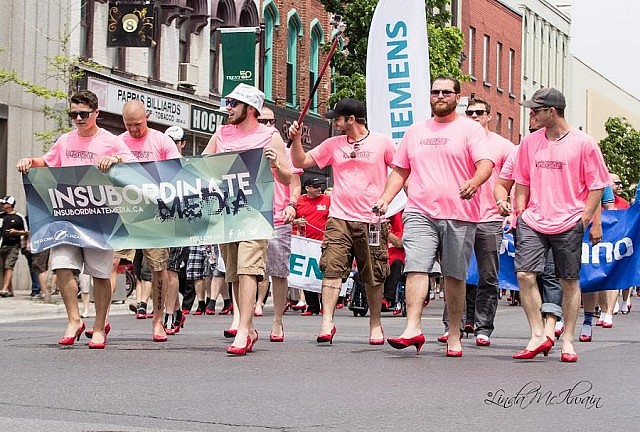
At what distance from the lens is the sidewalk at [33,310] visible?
64.2 feet

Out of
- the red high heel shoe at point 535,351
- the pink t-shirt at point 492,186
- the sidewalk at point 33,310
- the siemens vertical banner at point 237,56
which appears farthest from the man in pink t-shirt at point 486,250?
the siemens vertical banner at point 237,56

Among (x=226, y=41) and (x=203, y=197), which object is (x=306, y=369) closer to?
(x=203, y=197)

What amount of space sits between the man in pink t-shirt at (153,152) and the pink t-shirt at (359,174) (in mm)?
1296

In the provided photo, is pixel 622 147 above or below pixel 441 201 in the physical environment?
above

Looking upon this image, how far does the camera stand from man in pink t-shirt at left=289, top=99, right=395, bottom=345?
12.2m

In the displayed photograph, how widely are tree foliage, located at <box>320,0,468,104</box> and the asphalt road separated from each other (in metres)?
22.6

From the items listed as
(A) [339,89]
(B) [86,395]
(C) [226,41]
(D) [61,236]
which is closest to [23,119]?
(C) [226,41]

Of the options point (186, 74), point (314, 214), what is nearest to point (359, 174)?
point (314, 214)

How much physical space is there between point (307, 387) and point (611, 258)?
244 inches

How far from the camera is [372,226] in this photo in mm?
12328

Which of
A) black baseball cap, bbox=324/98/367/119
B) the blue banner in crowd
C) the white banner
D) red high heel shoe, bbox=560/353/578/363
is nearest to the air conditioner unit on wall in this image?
the white banner

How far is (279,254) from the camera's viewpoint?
13055 mm

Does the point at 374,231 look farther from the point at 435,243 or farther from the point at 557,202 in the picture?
the point at 557,202

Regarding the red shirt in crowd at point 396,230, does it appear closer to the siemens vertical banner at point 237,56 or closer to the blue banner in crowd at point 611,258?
the blue banner in crowd at point 611,258
